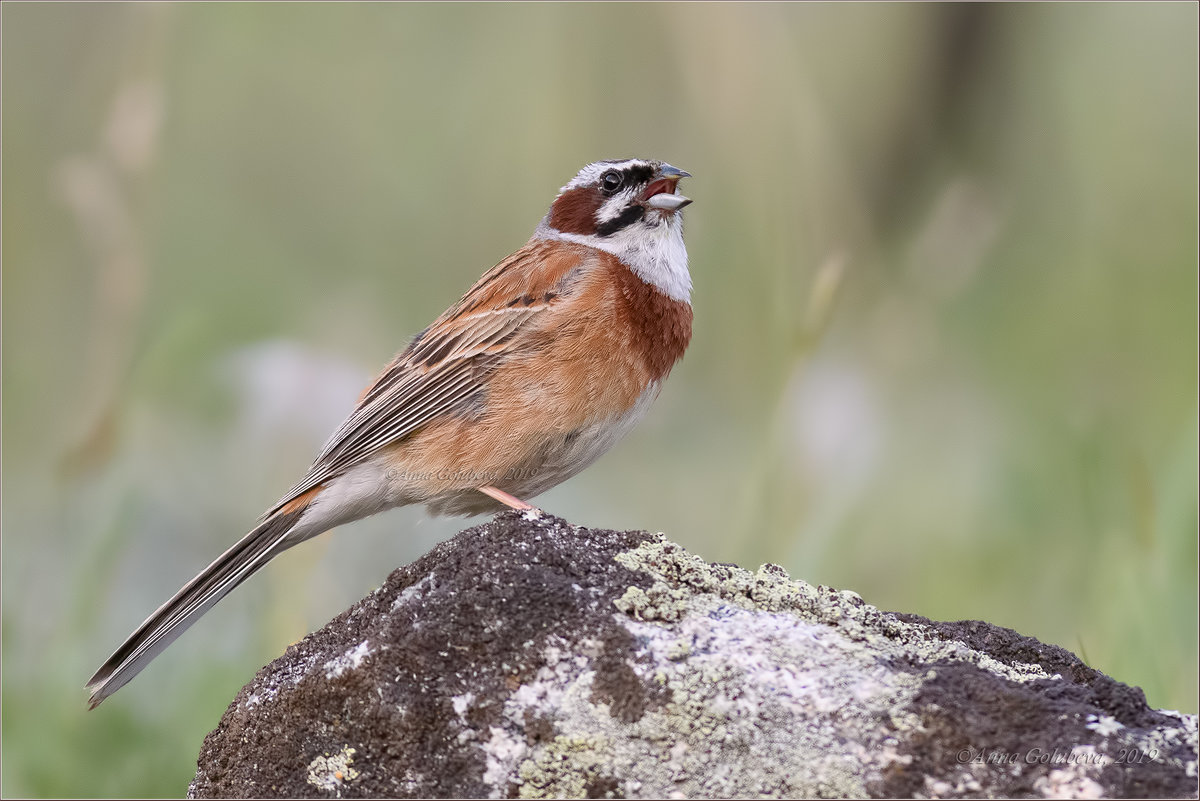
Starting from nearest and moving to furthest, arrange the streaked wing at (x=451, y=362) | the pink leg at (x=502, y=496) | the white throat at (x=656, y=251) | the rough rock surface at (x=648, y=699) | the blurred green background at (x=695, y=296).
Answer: the rough rock surface at (x=648, y=699)
the pink leg at (x=502, y=496)
the streaked wing at (x=451, y=362)
the white throat at (x=656, y=251)
the blurred green background at (x=695, y=296)

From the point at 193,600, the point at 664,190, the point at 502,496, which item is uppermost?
the point at 664,190

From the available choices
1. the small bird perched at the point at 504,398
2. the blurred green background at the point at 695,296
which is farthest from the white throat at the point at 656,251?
the blurred green background at the point at 695,296

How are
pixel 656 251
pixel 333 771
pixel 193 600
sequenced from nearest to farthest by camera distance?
1. pixel 333 771
2. pixel 193 600
3. pixel 656 251

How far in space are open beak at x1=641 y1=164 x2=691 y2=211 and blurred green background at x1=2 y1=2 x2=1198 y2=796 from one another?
1.04 feet

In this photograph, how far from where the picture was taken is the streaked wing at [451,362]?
4750 mm

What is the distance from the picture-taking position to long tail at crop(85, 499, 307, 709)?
13.5 feet

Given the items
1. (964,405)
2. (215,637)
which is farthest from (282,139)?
(964,405)

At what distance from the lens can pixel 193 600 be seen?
4.30 m

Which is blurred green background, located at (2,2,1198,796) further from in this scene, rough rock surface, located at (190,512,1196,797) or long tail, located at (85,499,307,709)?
rough rock surface, located at (190,512,1196,797)

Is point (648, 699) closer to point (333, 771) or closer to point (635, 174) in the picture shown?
point (333, 771)

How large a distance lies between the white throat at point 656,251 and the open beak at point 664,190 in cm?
8

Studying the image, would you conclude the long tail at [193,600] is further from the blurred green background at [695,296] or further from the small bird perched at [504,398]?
the blurred green background at [695,296]

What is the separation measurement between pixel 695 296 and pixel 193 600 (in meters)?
3.92

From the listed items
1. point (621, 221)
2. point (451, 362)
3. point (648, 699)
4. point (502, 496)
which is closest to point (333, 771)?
point (648, 699)
